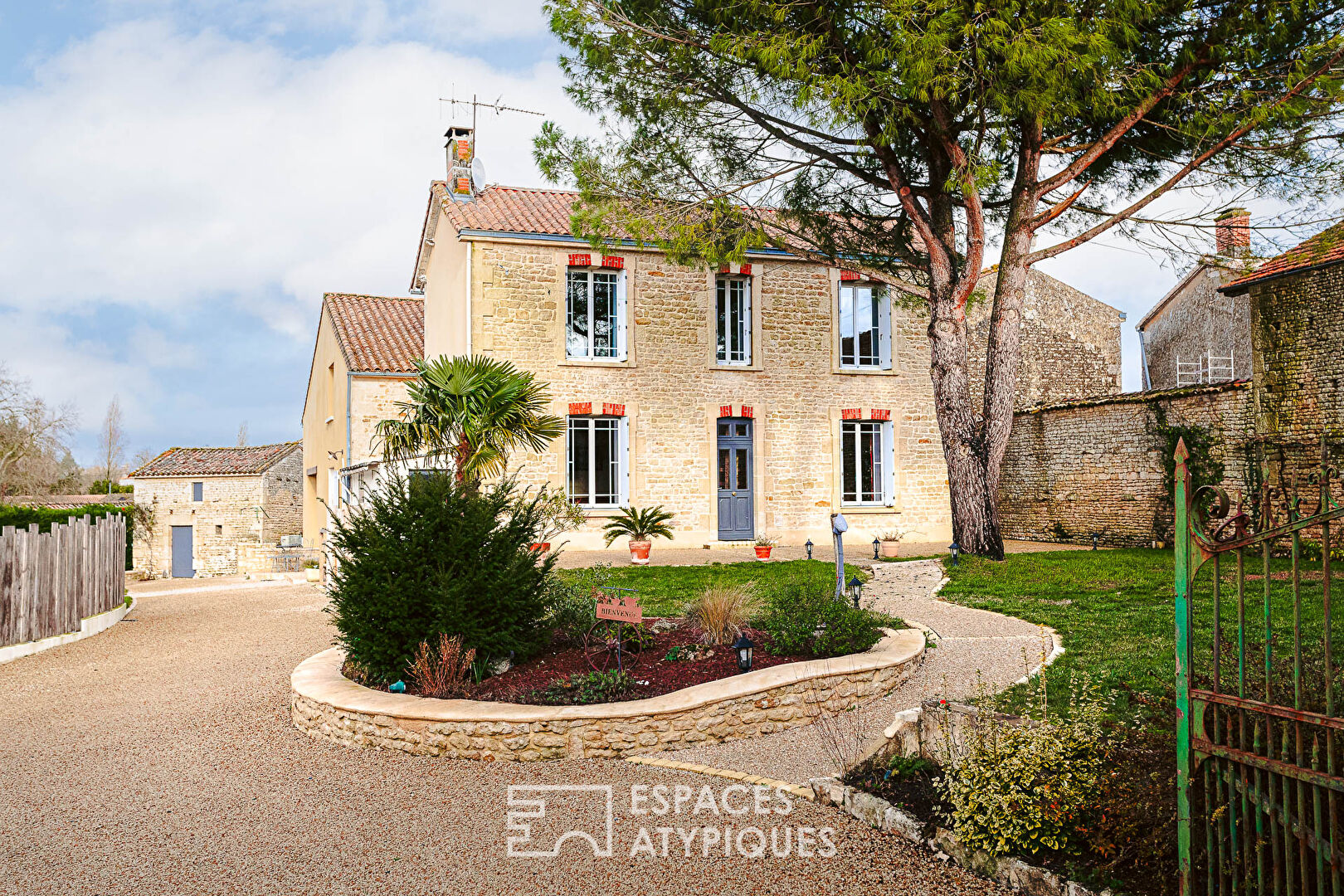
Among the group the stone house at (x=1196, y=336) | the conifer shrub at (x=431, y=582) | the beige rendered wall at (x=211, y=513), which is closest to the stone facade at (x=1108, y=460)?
the stone house at (x=1196, y=336)

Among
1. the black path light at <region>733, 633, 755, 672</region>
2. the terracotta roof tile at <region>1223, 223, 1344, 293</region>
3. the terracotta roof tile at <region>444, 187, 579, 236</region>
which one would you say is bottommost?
the black path light at <region>733, 633, 755, 672</region>

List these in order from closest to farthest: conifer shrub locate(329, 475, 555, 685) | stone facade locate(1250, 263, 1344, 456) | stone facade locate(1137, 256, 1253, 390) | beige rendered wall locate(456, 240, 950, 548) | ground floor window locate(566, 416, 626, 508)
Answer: conifer shrub locate(329, 475, 555, 685) < stone facade locate(1250, 263, 1344, 456) < beige rendered wall locate(456, 240, 950, 548) < ground floor window locate(566, 416, 626, 508) < stone facade locate(1137, 256, 1253, 390)

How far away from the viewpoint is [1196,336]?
22.9 metres

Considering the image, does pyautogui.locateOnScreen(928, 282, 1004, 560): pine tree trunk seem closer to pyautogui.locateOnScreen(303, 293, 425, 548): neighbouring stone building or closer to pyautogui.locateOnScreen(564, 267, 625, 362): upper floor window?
pyautogui.locateOnScreen(564, 267, 625, 362): upper floor window

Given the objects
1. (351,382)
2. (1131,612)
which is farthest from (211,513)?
(1131,612)

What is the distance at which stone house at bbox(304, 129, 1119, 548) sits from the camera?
51.2 feet

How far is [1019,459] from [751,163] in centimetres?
913

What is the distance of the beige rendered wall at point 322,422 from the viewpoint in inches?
757

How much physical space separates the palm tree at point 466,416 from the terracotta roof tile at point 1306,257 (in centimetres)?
1015

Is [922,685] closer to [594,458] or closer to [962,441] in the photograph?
[962,441]

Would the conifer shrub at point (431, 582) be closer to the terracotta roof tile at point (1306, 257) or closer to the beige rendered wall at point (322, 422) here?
the terracotta roof tile at point (1306, 257)

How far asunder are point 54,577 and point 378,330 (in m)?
10.5

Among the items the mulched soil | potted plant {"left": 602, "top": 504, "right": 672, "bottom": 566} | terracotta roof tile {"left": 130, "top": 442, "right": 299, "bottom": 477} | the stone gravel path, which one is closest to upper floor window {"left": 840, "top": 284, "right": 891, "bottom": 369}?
potted plant {"left": 602, "top": 504, "right": 672, "bottom": 566}

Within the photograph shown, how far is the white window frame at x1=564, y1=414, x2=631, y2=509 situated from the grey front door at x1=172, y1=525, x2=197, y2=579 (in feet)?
55.9
